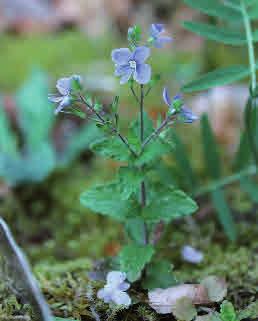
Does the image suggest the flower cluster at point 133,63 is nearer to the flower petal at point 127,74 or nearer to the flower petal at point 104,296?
the flower petal at point 127,74

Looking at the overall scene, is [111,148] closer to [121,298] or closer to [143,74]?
[143,74]

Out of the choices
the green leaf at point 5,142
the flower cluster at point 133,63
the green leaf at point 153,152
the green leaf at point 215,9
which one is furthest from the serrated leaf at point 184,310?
the green leaf at point 5,142

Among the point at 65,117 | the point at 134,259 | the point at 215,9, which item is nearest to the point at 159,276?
the point at 134,259

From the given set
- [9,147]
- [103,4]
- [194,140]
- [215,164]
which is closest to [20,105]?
[9,147]

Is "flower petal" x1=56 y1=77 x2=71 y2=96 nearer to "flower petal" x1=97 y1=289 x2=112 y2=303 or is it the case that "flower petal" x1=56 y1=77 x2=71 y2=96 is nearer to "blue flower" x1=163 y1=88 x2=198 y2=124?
"blue flower" x1=163 y1=88 x2=198 y2=124

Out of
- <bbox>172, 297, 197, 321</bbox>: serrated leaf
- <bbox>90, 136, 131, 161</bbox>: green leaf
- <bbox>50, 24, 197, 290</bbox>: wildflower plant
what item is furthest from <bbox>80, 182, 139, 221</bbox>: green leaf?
<bbox>172, 297, 197, 321</bbox>: serrated leaf

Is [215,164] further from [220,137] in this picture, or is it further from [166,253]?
[220,137]
